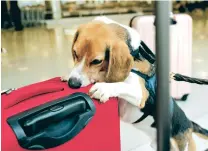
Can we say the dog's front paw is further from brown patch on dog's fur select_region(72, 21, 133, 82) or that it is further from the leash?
the leash

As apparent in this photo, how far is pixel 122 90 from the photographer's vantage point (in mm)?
1199

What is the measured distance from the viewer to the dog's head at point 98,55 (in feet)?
3.80

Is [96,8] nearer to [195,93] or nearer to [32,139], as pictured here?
[32,139]

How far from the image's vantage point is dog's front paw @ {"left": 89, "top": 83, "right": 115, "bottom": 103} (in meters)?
1.15

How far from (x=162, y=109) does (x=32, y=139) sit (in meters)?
0.50

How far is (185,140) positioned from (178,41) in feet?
1.39

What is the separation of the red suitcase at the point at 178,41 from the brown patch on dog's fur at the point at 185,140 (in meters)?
0.16

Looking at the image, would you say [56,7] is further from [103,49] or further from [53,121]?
[53,121]

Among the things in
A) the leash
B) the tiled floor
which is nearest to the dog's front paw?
the tiled floor

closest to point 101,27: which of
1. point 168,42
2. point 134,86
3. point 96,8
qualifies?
point 96,8

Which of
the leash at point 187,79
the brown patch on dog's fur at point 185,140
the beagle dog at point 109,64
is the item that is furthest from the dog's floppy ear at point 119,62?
the brown patch on dog's fur at point 185,140

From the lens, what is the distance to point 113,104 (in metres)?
1.17

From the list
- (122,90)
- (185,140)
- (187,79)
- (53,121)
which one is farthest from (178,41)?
(53,121)

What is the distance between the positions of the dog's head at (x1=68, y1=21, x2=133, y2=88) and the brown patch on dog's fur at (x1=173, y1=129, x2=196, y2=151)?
0.41 metres
